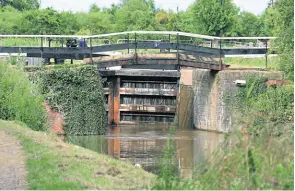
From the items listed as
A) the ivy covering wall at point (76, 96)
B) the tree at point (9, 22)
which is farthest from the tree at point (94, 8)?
the ivy covering wall at point (76, 96)

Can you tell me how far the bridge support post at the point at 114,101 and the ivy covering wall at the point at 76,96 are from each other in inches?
337

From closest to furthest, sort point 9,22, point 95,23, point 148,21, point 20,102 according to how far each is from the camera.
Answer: point 20,102 < point 148,21 < point 9,22 < point 95,23

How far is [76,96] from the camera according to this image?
116 feet

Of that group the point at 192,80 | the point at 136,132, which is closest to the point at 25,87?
the point at 136,132

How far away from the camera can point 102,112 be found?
35719 mm

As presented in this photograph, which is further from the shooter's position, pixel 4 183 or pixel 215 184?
pixel 4 183

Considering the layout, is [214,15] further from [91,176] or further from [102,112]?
[91,176]

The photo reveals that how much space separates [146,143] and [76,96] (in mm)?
3781

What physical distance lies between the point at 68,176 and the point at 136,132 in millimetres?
25313

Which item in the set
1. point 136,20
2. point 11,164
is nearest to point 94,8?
point 136,20

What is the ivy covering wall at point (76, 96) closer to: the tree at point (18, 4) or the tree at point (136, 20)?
the tree at point (136, 20)

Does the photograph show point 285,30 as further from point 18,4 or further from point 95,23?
point 18,4

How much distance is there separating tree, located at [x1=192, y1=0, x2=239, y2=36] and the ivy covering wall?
77.2 feet

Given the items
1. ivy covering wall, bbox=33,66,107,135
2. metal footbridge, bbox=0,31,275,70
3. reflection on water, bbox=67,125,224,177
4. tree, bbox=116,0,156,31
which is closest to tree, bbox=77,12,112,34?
tree, bbox=116,0,156,31
